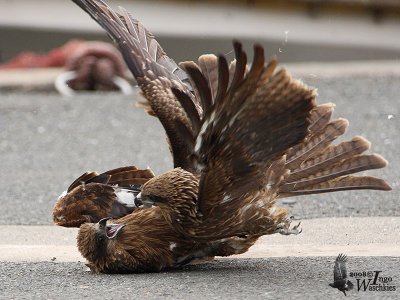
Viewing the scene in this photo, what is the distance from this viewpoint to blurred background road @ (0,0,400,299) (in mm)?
6672

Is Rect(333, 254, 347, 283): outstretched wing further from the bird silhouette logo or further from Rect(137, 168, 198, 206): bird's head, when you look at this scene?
Rect(137, 168, 198, 206): bird's head

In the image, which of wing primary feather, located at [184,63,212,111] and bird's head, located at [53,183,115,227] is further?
bird's head, located at [53,183,115,227]

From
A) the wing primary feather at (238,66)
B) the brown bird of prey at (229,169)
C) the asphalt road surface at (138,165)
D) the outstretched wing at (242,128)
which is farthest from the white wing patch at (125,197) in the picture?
the wing primary feather at (238,66)

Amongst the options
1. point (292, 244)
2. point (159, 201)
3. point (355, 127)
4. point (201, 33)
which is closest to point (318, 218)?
point (292, 244)

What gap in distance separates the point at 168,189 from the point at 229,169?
376mm

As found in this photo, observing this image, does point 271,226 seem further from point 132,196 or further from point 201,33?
point 201,33

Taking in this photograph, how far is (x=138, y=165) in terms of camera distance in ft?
37.0

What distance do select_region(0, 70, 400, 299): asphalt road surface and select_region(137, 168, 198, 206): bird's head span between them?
48 centimetres

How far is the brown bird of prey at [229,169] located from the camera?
6371 millimetres

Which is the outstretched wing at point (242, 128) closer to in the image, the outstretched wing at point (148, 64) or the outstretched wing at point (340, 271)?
the outstretched wing at point (340, 271)

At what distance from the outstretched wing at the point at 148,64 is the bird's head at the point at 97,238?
2.81 feet

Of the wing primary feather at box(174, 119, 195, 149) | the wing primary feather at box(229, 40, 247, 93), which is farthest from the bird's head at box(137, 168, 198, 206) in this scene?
the wing primary feather at box(229, 40, 247, 93)

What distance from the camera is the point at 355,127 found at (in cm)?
1297

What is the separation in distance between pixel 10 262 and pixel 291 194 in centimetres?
190
